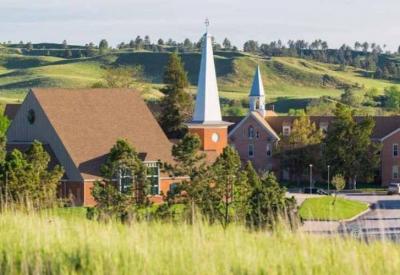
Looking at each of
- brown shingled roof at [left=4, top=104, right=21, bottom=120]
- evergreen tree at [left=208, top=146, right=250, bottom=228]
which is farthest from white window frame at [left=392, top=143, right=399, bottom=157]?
evergreen tree at [left=208, top=146, right=250, bottom=228]

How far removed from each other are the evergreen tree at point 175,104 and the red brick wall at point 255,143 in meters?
7.96

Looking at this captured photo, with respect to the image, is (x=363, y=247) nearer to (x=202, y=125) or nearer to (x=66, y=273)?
(x=66, y=273)

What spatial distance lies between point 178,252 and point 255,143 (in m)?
75.1

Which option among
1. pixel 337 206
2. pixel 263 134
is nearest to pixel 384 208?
pixel 337 206

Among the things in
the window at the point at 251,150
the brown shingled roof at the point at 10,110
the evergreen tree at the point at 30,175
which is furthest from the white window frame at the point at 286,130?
the evergreen tree at the point at 30,175

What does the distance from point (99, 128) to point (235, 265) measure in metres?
46.3

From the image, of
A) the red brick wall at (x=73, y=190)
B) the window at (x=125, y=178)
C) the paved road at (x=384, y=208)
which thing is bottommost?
the paved road at (x=384, y=208)

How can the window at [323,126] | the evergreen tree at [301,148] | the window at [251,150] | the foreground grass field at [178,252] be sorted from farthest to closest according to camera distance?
the window at [251,150] → the window at [323,126] → the evergreen tree at [301,148] → the foreground grass field at [178,252]

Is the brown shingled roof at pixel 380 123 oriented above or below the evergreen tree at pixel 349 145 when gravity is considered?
above

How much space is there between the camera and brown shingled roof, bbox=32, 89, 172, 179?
55.3 m

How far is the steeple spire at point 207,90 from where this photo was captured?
2441 inches

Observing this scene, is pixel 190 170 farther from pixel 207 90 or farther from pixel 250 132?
pixel 250 132

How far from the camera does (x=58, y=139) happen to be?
55.0 metres

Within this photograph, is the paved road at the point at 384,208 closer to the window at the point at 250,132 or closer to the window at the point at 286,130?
the window at the point at 286,130
